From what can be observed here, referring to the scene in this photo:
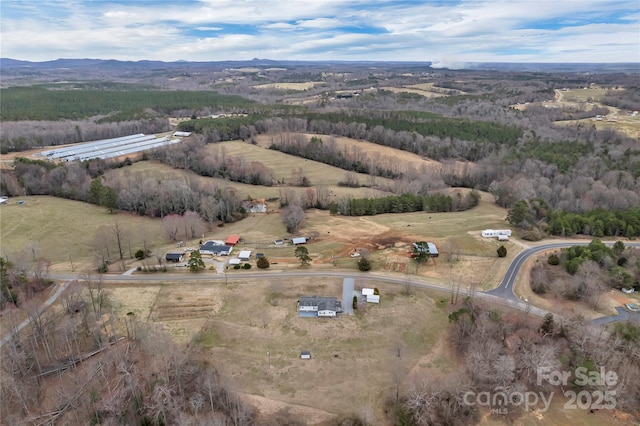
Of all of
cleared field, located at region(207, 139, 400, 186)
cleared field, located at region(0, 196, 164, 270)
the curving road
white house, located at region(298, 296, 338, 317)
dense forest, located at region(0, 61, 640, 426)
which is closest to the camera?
dense forest, located at region(0, 61, 640, 426)

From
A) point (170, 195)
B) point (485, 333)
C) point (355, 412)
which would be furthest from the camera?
point (170, 195)

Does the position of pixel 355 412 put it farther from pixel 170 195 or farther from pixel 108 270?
pixel 170 195

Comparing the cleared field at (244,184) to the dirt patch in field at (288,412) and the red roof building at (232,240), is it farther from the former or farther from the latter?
the dirt patch in field at (288,412)

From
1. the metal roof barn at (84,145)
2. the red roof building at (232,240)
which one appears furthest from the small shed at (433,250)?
the metal roof barn at (84,145)

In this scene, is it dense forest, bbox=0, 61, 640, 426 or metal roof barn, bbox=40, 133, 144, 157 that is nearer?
dense forest, bbox=0, 61, 640, 426

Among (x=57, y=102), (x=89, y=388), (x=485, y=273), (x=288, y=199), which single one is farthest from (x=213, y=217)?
(x=57, y=102)

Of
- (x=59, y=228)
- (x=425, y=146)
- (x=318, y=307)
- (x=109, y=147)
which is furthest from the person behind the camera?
(x=425, y=146)

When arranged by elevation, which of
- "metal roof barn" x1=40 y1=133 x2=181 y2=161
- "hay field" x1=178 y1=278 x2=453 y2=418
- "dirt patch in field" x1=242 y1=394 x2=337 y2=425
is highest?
"metal roof barn" x1=40 y1=133 x2=181 y2=161

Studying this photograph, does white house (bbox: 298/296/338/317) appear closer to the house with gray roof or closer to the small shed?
the house with gray roof

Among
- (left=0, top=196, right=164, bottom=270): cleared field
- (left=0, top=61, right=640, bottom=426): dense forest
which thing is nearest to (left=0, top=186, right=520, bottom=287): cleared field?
(left=0, top=196, right=164, bottom=270): cleared field

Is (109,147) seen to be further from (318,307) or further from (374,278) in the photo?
(318,307)

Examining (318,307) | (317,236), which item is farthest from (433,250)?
(318,307)
